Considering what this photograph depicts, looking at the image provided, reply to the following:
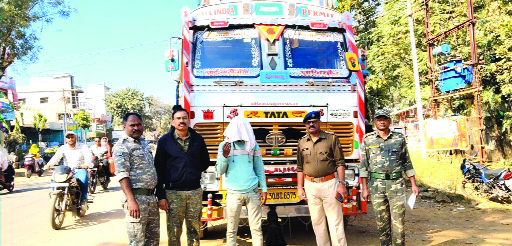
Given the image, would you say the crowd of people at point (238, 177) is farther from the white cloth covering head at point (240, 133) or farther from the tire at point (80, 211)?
the tire at point (80, 211)

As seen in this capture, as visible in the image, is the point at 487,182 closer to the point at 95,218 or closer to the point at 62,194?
the point at 95,218

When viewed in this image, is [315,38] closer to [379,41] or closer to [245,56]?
[245,56]

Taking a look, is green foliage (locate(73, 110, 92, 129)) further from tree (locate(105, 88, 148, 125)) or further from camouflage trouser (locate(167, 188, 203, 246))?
camouflage trouser (locate(167, 188, 203, 246))

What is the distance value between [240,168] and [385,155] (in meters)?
1.67

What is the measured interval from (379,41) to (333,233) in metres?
17.3

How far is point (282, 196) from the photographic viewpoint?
17.8ft

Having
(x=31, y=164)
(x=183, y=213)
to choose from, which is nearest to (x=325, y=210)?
(x=183, y=213)

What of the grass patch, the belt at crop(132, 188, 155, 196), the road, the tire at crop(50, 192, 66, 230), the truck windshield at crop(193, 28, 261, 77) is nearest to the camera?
the belt at crop(132, 188, 155, 196)

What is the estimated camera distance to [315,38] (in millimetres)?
6117

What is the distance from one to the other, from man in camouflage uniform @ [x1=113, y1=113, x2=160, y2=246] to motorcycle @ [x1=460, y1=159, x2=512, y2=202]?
7290 millimetres

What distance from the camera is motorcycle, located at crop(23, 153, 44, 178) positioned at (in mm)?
18750

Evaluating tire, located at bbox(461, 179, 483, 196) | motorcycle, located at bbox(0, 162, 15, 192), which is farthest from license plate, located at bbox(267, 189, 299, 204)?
motorcycle, located at bbox(0, 162, 15, 192)

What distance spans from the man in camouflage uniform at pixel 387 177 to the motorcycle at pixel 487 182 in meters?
4.69


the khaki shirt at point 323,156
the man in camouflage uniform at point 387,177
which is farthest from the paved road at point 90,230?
the khaki shirt at point 323,156
